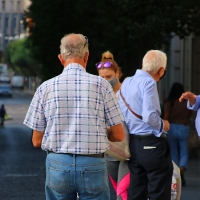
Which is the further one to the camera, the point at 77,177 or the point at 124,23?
the point at 124,23

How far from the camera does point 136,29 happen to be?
64.6ft

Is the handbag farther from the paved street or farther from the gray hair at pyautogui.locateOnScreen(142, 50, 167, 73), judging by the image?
the paved street

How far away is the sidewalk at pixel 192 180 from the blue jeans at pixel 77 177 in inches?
225

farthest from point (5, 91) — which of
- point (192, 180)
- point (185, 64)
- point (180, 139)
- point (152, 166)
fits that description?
point (152, 166)

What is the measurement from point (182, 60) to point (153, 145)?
2519 cm

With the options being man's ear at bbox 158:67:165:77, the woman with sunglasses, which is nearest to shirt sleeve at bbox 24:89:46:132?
man's ear at bbox 158:67:165:77

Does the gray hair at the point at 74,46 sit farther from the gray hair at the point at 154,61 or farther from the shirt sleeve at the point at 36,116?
the gray hair at the point at 154,61

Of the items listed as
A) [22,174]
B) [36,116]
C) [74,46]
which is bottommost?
[22,174]

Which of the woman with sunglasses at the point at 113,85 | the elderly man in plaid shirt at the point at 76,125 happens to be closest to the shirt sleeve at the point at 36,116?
the elderly man in plaid shirt at the point at 76,125

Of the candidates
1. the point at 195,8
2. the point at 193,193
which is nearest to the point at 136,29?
the point at 195,8

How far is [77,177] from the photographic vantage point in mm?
4867

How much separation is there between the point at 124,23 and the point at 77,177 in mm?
15356

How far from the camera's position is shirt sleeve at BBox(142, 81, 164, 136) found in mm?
6422

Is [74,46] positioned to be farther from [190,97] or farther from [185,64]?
[185,64]
